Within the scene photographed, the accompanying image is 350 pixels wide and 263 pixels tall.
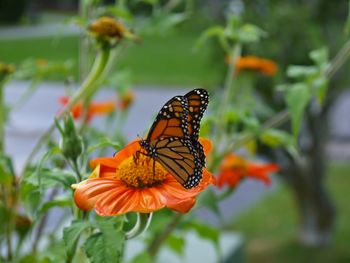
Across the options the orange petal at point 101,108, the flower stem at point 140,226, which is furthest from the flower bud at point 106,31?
the orange petal at point 101,108

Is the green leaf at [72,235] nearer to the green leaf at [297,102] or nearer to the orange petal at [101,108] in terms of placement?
the green leaf at [297,102]

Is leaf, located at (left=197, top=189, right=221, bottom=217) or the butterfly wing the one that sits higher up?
the butterfly wing

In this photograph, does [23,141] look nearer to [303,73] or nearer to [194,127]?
[303,73]

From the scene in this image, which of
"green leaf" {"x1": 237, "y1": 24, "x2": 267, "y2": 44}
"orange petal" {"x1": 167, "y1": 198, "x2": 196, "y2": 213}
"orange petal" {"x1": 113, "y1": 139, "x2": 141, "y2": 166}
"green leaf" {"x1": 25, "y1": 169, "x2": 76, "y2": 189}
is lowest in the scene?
"green leaf" {"x1": 25, "y1": 169, "x2": 76, "y2": 189}

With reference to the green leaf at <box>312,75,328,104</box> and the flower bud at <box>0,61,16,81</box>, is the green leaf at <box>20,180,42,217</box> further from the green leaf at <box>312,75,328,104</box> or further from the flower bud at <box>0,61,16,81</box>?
the green leaf at <box>312,75,328,104</box>

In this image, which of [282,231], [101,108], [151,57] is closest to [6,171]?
[101,108]

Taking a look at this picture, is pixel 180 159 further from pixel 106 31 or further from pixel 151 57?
pixel 151 57

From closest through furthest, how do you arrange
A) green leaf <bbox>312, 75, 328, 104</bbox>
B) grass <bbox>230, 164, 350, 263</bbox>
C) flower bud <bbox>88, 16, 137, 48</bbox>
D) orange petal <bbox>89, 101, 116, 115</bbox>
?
flower bud <bbox>88, 16, 137, 48</bbox> < green leaf <bbox>312, 75, 328, 104</bbox> < orange petal <bbox>89, 101, 116, 115</bbox> < grass <bbox>230, 164, 350, 263</bbox>

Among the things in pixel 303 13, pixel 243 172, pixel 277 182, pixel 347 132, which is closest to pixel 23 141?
pixel 277 182

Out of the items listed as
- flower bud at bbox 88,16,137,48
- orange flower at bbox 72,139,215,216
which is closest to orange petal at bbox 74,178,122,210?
orange flower at bbox 72,139,215,216
